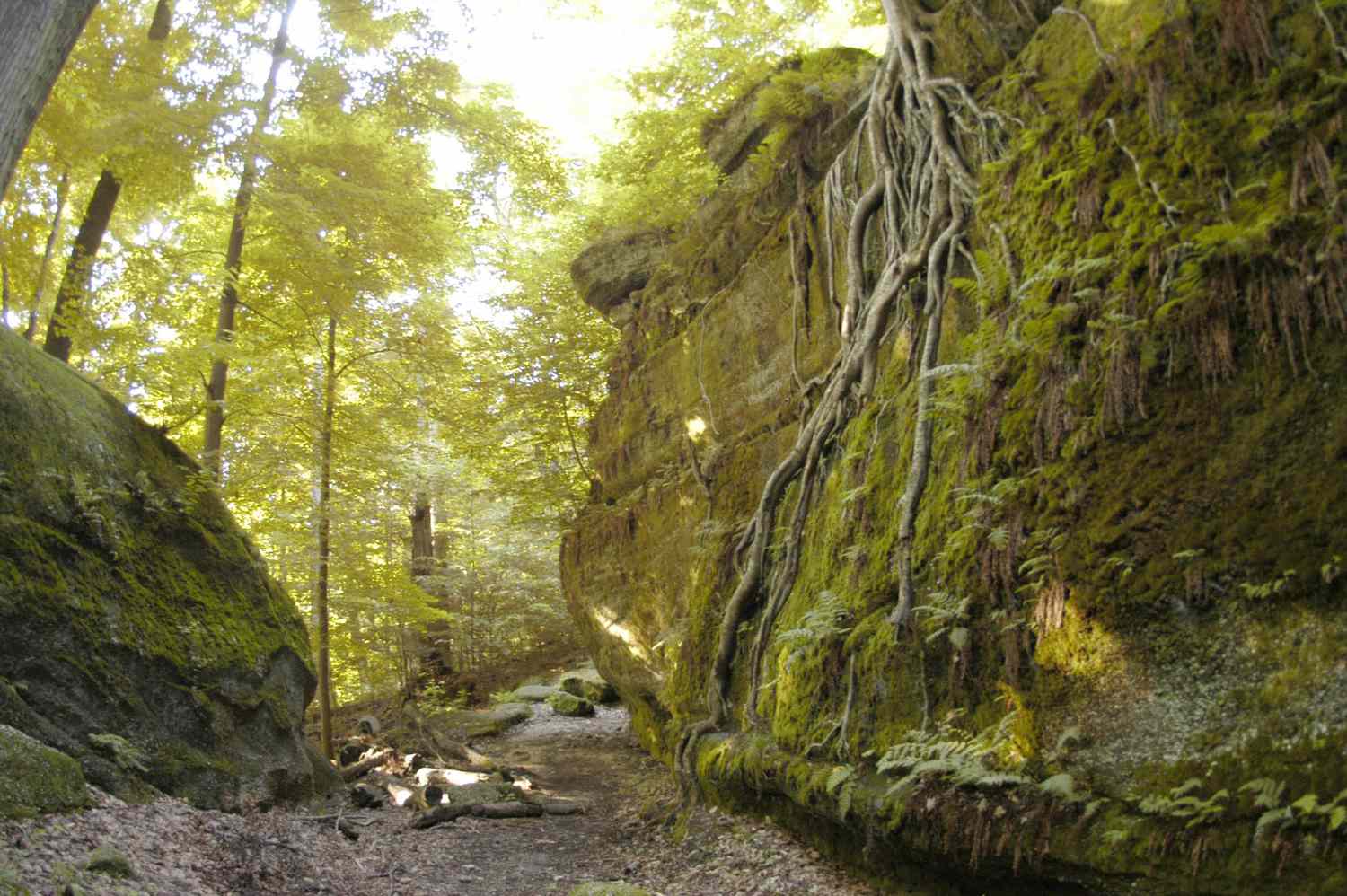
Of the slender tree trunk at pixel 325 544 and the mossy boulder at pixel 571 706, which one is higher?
the slender tree trunk at pixel 325 544

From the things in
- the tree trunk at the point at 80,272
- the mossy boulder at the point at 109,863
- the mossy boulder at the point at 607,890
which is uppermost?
the tree trunk at the point at 80,272

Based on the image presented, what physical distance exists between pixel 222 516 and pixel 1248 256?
29.5 feet

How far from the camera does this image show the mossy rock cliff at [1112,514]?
3070mm

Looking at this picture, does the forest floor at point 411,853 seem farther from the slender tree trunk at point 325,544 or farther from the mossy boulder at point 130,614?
the slender tree trunk at point 325,544

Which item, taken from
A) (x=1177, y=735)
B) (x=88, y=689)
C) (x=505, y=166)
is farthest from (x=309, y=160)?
(x=1177, y=735)

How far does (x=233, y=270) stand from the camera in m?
9.38

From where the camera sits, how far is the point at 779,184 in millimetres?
9984

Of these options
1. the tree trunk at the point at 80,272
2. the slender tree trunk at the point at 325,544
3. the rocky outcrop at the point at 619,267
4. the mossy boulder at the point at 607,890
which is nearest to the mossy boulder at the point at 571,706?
→ the slender tree trunk at the point at 325,544

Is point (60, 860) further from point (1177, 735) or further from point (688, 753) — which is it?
point (1177, 735)

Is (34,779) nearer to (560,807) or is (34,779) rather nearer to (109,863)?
(109,863)

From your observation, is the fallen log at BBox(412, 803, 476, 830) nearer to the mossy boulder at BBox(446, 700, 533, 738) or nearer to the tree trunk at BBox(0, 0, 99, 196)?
the mossy boulder at BBox(446, 700, 533, 738)

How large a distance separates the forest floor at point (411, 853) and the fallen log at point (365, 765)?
195cm

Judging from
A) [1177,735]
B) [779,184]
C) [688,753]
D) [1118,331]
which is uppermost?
[779,184]

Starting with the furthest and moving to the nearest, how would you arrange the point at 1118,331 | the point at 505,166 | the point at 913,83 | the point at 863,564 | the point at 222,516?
the point at 505,166, the point at 222,516, the point at 913,83, the point at 863,564, the point at 1118,331
